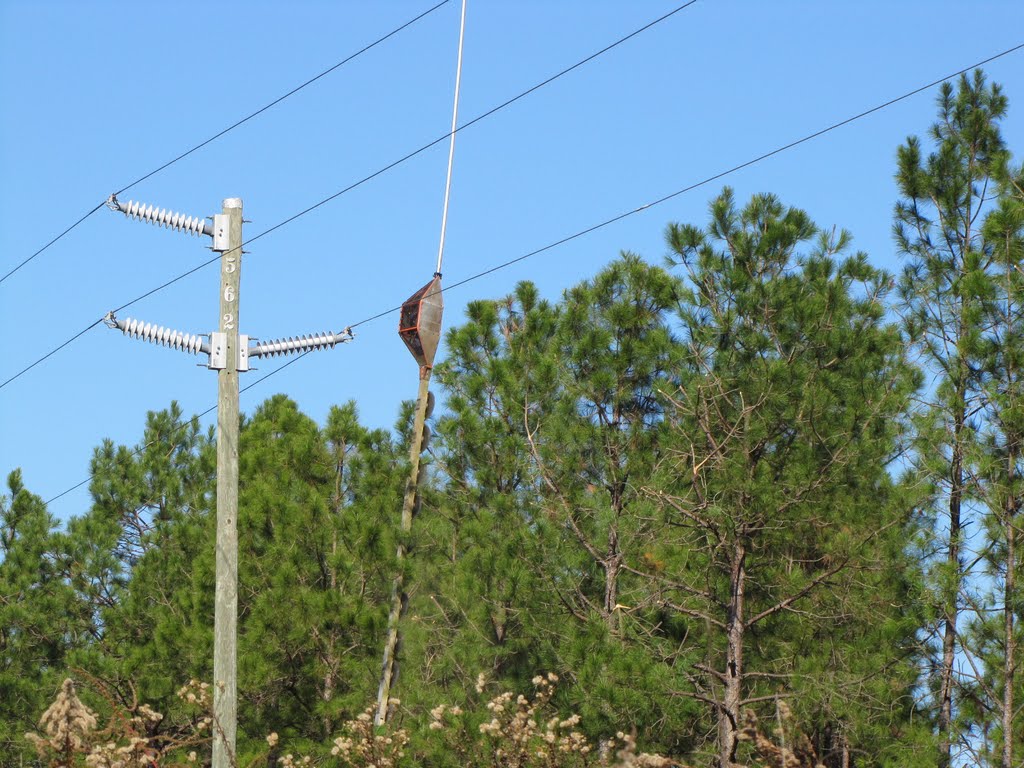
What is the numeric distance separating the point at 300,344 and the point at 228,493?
57.2 inches

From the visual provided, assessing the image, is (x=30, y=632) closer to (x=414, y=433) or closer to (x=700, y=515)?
(x=414, y=433)

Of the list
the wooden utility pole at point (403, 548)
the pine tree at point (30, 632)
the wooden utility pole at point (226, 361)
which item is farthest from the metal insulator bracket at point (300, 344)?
the pine tree at point (30, 632)

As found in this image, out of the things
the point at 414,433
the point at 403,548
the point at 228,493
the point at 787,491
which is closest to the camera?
the point at 228,493

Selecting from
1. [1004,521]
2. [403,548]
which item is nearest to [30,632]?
[403,548]

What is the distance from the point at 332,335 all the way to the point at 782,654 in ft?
19.2

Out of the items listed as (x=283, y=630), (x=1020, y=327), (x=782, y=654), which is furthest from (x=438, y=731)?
(x=1020, y=327)

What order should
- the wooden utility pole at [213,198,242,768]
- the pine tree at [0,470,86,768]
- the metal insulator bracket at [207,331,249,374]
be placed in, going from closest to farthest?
the wooden utility pole at [213,198,242,768]
the metal insulator bracket at [207,331,249,374]
the pine tree at [0,470,86,768]

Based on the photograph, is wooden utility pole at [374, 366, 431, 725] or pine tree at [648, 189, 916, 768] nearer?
pine tree at [648, 189, 916, 768]

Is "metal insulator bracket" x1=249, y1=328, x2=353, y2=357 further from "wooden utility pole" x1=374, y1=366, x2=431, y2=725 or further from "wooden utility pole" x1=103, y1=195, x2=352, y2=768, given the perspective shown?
"wooden utility pole" x1=374, y1=366, x2=431, y2=725

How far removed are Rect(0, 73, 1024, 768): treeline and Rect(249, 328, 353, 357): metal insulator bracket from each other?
3076mm

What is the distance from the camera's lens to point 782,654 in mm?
15164

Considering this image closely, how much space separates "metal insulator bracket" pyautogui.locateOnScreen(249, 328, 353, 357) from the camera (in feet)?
41.0

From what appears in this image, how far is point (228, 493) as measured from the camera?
12.1 metres

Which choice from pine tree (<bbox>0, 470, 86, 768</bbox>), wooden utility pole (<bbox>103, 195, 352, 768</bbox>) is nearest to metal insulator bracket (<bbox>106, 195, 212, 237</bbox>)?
wooden utility pole (<bbox>103, 195, 352, 768</bbox>)
